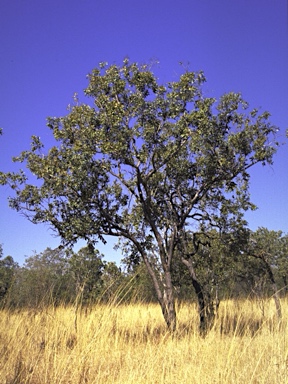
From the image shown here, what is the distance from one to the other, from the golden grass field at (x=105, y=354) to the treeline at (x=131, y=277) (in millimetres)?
233

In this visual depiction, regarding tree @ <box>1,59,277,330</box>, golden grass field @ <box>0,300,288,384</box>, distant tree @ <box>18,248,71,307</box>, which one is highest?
tree @ <box>1,59,277,330</box>

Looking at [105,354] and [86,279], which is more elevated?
[86,279]

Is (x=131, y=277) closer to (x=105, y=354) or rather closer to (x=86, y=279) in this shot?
(x=86, y=279)

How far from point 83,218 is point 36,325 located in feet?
21.4

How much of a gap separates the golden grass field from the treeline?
233 millimetres

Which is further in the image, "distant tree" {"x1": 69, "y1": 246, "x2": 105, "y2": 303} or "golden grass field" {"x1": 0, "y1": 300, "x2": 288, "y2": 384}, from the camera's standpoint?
"distant tree" {"x1": 69, "y1": 246, "x2": 105, "y2": 303}

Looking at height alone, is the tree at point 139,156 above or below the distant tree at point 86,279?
above

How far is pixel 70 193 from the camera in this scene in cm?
1201

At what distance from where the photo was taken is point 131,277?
475cm

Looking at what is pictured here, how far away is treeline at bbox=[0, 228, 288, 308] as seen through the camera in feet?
16.9

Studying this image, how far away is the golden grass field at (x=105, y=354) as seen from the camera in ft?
15.3

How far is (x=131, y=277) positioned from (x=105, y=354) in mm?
1885

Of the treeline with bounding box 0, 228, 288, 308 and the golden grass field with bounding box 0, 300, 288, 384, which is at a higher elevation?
the treeline with bounding box 0, 228, 288, 308

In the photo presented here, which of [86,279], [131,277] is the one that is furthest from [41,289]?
[131,277]
